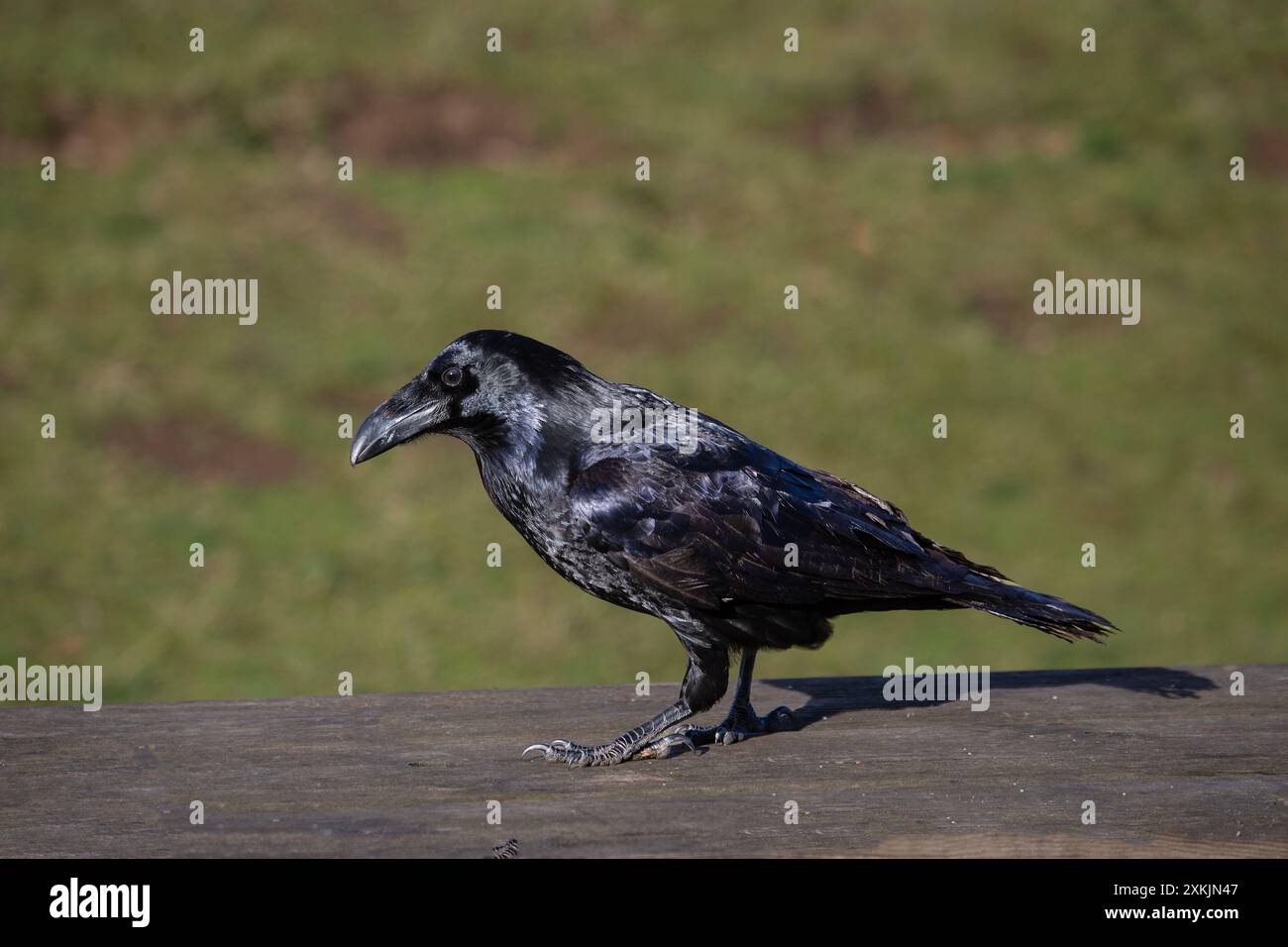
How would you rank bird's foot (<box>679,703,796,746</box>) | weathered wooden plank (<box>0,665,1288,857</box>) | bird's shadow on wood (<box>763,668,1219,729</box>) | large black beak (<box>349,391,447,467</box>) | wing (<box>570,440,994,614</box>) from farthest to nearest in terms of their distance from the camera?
bird's shadow on wood (<box>763,668,1219,729</box>) → bird's foot (<box>679,703,796,746</box>) → large black beak (<box>349,391,447,467</box>) → wing (<box>570,440,994,614</box>) → weathered wooden plank (<box>0,665,1288,857</box>)

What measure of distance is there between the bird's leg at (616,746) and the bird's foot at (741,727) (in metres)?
0.11

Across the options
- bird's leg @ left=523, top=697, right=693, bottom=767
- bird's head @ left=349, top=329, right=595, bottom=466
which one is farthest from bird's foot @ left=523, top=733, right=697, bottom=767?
bird's head @ left=349, top=329, right=595, bottom=466

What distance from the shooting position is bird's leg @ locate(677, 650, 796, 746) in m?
4.61

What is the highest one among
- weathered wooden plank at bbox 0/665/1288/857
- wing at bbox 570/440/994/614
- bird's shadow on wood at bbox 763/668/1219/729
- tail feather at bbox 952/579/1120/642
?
A: wing at bbox 570/440/994/614

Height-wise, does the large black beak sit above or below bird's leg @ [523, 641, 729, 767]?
above

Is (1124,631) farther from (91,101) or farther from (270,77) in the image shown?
(91,101)

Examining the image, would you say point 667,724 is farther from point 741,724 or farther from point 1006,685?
point 1006,685

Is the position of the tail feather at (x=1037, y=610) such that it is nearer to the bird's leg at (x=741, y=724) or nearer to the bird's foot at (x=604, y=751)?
the bird's leg at (x=741, y=724)

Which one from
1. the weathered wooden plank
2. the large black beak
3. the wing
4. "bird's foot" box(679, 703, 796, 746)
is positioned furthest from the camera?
"bird's foot" box(679, 703, 796, 746)

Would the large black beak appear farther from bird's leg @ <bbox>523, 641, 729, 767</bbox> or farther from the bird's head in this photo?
bird's leg @ <bbox>523, 641, 729, 767</bbox>

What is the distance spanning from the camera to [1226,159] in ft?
45.2

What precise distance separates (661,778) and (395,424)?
4.04ft

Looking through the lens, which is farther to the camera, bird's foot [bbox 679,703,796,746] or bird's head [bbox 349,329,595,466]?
bird's foot [bbox 679,703,796,746]

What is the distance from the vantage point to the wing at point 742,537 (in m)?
4.29
